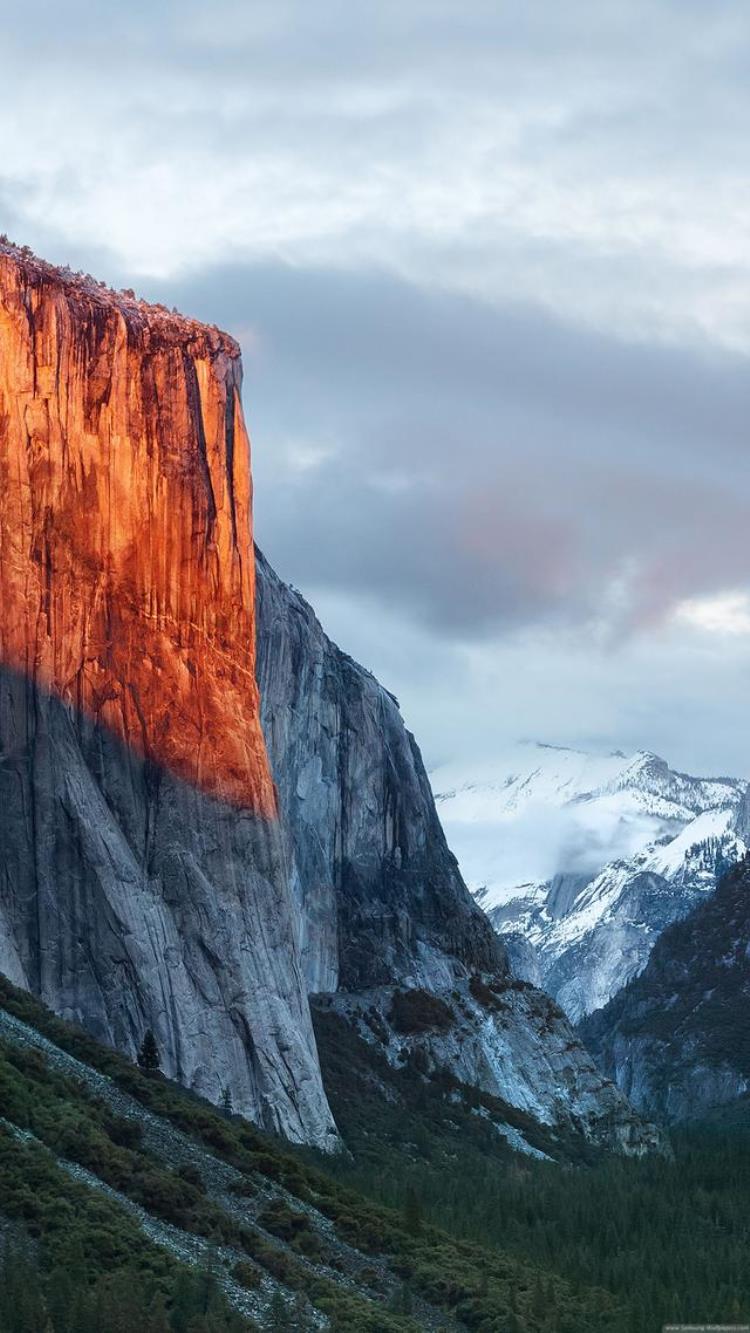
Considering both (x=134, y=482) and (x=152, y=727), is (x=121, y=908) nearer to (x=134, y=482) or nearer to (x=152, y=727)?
(x=152, y=727)

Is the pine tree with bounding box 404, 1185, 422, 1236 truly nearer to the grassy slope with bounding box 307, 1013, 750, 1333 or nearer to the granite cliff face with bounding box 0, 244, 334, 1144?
the grassy slope with bounding box 307, 1013, 750, 1333

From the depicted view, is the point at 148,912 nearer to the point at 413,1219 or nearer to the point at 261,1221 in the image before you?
the point at 413,1219

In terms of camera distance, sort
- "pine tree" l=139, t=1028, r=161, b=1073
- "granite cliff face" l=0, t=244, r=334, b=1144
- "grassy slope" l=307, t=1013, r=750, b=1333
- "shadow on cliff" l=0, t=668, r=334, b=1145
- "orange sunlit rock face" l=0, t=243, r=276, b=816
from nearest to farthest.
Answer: "grassy slope" l=307, t=1013, r=750, b=1333 < "pine tree" l=139, t=1028, r=161, b=1073 < "shadow on cliff" l=0, t=668, r=334, b=1145 < "granite cliff face" l=0, t=244, r=334, b=1144 < "orange sunlit rock face" l=0, t=243, r=276, b=816

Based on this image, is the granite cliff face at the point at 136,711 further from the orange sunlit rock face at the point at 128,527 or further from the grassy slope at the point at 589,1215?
the grassy slope at the point at 589,1215

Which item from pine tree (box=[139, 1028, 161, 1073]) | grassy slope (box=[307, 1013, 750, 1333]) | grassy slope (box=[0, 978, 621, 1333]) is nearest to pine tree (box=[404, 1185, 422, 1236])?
grassy slope (box=[0, 978, 621, 1333])

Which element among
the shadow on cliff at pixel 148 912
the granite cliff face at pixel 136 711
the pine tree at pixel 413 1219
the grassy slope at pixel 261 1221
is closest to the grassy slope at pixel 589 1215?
the pine tree at pixel 413 1219

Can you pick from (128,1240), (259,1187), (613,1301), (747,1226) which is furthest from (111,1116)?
(747,1226)
